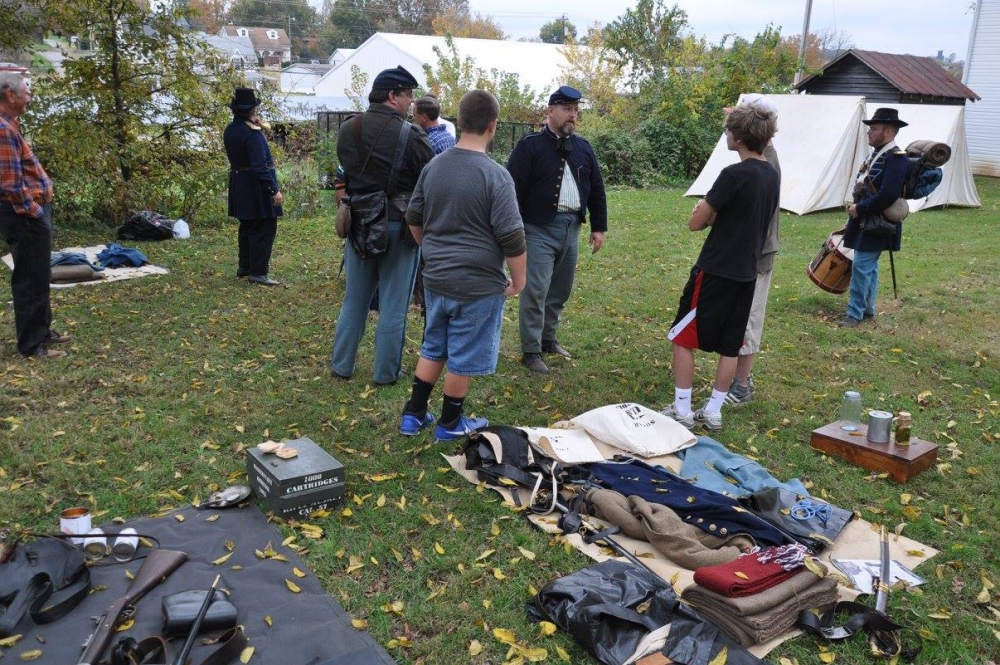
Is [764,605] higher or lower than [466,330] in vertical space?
lower

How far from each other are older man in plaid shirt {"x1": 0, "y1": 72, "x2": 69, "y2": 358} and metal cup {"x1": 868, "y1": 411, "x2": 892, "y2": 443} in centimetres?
543

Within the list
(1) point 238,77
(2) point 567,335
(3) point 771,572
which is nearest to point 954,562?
(3) point 771,572

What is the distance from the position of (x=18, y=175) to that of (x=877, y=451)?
18.2 feet

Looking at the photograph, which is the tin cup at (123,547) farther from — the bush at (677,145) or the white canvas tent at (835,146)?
the bush at (677,145)

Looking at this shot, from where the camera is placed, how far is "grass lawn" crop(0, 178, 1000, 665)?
10.1ft

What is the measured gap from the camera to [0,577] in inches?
110

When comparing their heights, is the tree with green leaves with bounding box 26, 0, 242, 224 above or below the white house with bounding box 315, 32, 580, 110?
below

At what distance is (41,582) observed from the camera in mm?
2799

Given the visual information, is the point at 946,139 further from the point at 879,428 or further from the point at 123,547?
the point at 123,547

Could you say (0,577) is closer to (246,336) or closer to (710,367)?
(246,336)

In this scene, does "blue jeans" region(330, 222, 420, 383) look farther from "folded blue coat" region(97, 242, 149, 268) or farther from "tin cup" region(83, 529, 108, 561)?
"folded blue coat" region(97, 242, 149, 268)

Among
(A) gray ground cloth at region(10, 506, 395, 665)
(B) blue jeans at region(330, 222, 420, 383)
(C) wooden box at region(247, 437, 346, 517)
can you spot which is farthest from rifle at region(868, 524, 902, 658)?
(B) blue jeans at region(330, 222, 420, 383)

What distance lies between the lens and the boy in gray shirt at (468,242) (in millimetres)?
3879

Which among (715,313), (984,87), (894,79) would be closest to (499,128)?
(894,79)
